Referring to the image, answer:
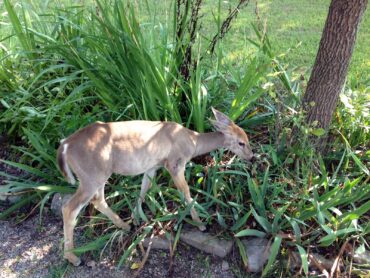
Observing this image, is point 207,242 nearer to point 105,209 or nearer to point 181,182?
point 181,182

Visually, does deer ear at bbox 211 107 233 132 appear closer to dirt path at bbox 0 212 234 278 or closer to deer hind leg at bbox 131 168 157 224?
deer hind leg at bbox 131 168 157 224

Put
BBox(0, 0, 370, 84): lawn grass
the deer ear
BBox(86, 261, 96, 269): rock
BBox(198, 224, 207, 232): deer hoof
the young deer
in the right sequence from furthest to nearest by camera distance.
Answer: BBox(0, 0, 370, 84): lawn grass < the deer ear < BBox(198, 224, 207, 232): deer hoof < BBox(86, 261, 96, 269): rock < the young deer

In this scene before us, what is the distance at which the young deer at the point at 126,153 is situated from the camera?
10.4ft

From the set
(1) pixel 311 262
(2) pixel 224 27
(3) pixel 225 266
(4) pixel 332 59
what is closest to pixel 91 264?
(3) pixel 225 266

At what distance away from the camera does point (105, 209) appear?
3508 millimetres

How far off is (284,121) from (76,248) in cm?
211

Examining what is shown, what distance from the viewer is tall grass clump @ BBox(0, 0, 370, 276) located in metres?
3.43

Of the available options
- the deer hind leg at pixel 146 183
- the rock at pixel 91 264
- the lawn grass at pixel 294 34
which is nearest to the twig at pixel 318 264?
the deer hind leg at pixel 146 183

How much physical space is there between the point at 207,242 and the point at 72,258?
1013mm

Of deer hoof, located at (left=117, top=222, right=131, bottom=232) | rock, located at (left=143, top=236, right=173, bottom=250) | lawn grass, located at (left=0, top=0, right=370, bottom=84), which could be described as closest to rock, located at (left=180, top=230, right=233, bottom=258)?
rock, located at (left=143, top=236, right=173, bottom=250)

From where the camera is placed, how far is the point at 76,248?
335cm

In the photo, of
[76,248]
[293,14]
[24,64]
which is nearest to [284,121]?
[76,248]

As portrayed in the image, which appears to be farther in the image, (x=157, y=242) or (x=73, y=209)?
(x=157, y=242)

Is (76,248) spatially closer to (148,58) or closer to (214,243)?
(214,243)
